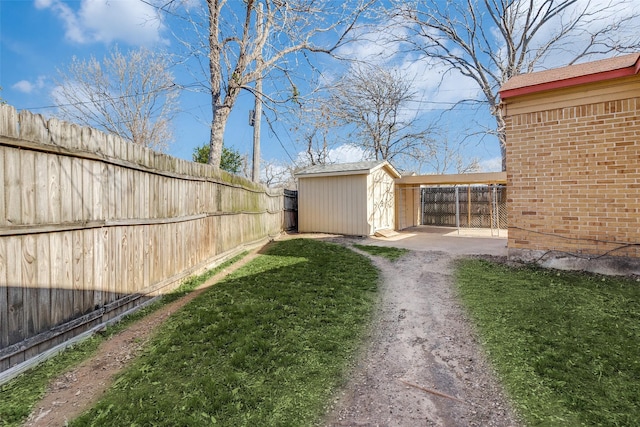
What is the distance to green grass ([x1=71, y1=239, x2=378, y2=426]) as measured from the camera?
212 cm

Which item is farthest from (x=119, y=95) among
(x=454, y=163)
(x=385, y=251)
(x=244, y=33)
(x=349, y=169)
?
Result: (x=454, y=163)

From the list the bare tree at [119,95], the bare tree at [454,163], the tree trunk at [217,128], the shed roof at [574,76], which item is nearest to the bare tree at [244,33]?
the tree trunk at [217,128]

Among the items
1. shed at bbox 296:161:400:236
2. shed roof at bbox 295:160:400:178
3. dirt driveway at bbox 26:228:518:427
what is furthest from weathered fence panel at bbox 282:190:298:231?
dirt driveway at bbox 26:228:518:427

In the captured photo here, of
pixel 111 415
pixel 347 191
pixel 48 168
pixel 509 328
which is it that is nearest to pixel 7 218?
pixel 48 168

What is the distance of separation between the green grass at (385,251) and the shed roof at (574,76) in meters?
3.61

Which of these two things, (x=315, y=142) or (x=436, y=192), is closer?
(x=436, y=192)

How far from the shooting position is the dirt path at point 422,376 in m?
2.13

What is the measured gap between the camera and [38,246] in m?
2.60

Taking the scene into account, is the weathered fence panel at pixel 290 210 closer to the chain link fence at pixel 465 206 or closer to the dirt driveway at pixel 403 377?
the chain link fence at pixel 465 206

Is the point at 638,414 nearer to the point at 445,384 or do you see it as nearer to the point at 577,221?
the point at 445,384

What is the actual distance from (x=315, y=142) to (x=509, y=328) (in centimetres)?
2025

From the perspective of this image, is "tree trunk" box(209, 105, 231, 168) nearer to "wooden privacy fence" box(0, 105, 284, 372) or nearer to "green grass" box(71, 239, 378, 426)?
"wooden privacy fence" box(0, 105, 284, 372)

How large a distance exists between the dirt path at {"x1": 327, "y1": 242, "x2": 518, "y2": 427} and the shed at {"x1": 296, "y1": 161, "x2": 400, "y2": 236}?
636 cm

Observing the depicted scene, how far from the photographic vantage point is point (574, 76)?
4.75 meters
